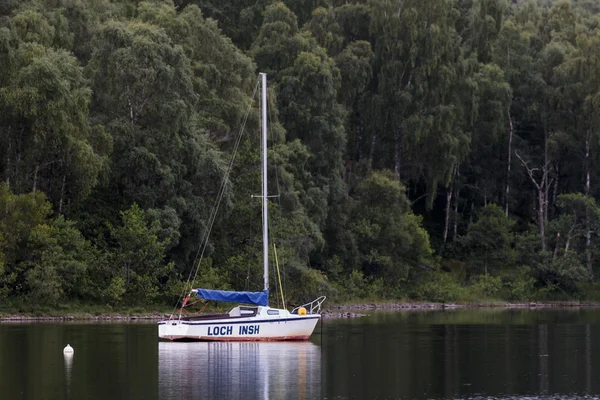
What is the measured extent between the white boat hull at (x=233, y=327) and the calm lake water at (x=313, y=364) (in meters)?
0.67

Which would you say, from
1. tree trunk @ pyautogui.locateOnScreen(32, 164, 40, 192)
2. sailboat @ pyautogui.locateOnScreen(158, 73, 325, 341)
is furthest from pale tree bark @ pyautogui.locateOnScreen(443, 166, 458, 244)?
sailboat @ pyautogui.locateOnScreen(158, 73, 325, 341)

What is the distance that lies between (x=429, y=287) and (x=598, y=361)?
138 feet

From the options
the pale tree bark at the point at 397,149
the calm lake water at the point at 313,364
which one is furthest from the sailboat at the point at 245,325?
the pale tree bark at the point at 397,149

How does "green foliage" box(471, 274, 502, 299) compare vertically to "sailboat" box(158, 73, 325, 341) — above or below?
below

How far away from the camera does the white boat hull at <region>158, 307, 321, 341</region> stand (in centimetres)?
4644

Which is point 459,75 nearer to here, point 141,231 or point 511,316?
point 511,316

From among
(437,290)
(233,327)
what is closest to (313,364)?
(233,327)

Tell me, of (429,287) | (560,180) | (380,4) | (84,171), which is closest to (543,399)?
(84,171)

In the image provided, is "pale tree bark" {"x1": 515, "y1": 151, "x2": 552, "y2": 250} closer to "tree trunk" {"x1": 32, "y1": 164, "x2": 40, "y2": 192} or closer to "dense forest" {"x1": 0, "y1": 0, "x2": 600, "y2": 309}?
"dense forest" {"x1": 0, "y1": 0, "x2": 600, "y2": 309}

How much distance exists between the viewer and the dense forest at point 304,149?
6188 cm

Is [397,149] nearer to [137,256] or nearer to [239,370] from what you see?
[137,256]

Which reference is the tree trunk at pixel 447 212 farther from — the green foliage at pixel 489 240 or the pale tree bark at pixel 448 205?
the green foliage at pixel 489 240

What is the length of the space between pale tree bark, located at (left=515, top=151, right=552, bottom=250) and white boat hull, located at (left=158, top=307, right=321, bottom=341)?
46793 millimetres

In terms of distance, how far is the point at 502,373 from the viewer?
36906mm
